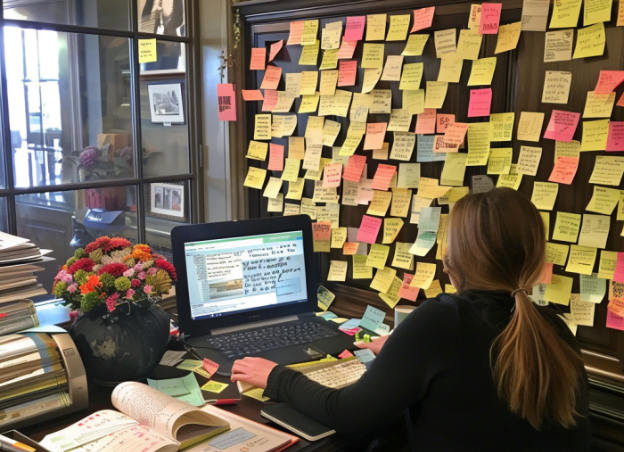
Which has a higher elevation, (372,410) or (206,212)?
(206,212)

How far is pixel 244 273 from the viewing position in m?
1.91

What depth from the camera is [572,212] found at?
1.70 m

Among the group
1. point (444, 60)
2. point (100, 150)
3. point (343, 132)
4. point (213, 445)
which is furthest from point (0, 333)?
point (444, 60)

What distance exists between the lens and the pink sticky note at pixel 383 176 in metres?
2.03

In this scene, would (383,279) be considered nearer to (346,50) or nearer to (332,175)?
(332,175)

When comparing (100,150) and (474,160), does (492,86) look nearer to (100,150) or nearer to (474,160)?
(474,160)

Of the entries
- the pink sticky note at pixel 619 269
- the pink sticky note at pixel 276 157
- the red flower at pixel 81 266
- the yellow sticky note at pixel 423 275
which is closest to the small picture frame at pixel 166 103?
the pink sticky note at pixel 276 157

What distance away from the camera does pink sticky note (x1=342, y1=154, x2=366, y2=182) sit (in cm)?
210

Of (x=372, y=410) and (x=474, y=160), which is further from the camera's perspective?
(x=474, y=160)

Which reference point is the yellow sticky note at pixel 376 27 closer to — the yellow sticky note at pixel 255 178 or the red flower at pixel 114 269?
the yellow sticky note at pixel 255 178

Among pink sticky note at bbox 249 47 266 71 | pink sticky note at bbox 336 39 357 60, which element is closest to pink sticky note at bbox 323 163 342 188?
pink sticky note at bbox 336 39 357 60

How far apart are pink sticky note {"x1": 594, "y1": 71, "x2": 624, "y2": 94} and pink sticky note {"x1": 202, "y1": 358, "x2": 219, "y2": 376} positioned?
1.21 metres

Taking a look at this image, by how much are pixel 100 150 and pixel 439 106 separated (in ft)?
3.70

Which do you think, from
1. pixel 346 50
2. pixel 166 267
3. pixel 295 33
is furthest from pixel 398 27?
pixel 166 267
